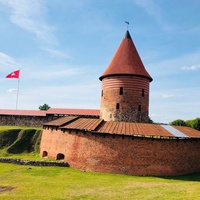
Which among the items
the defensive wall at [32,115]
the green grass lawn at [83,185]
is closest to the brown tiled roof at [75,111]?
the defensive wall at [32,115]

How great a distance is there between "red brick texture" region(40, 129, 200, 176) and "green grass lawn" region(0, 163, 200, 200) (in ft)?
2.14

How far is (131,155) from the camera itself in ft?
48.6

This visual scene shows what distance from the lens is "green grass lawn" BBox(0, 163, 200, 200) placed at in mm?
10117

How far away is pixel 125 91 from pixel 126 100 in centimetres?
70

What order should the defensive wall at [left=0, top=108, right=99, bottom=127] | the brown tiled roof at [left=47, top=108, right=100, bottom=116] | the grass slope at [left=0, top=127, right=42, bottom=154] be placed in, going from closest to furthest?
the grass slope at [left=0, top=127, right=42, bottom=154]
the brown tiled roof at [left=47, top=108, right=100, bottom=116]
the defensive wall at [left=0, top=108, right=99, bottom=127]

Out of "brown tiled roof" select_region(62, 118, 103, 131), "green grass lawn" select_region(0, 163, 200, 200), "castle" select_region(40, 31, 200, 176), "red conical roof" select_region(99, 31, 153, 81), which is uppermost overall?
"red conical roof" select_region(99, 31, 153, 81)

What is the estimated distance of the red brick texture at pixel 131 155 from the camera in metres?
14.8

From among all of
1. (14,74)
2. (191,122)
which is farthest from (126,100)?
(14,74)

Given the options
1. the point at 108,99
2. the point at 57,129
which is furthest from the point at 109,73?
the point at 57,129

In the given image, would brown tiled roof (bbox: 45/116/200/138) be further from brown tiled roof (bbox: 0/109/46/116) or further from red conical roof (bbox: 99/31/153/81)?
brown tiled roof (bbox: 0/109/46/116)

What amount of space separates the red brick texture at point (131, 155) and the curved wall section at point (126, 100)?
449 centimetres

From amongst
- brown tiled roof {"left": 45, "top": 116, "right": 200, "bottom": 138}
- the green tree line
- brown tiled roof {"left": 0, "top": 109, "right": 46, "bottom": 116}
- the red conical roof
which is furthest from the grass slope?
the green tree line

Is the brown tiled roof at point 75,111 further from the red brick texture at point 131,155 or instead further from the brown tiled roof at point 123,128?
the red brick texture at point 131,155

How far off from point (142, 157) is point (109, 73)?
25.9 ft
